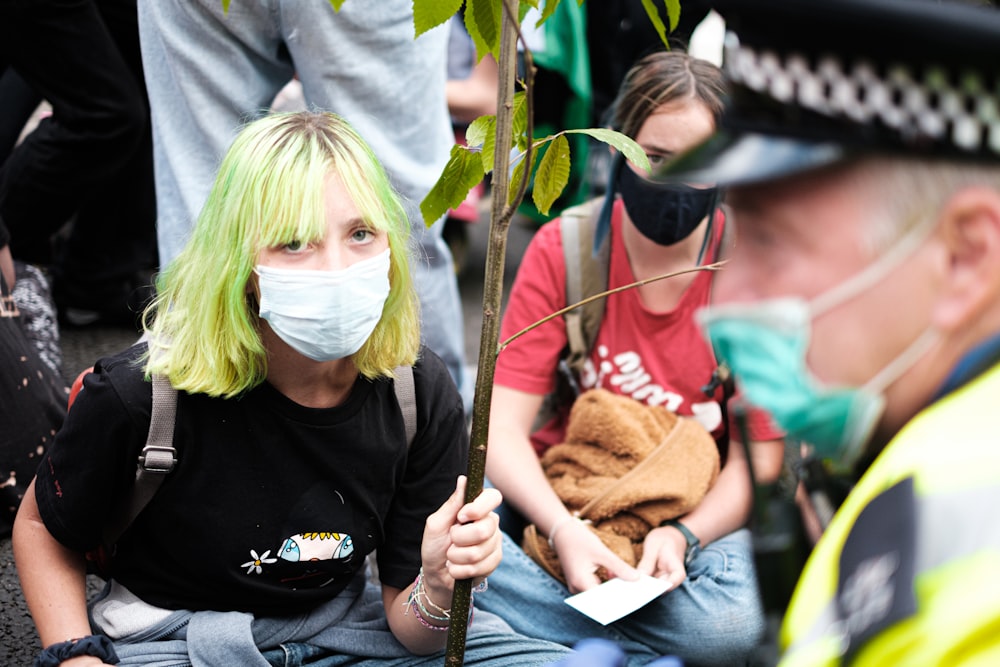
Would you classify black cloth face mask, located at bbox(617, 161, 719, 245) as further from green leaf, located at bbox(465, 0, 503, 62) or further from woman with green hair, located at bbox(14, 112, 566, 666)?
green leaf, located at bbox(465, 0, 503, 62)

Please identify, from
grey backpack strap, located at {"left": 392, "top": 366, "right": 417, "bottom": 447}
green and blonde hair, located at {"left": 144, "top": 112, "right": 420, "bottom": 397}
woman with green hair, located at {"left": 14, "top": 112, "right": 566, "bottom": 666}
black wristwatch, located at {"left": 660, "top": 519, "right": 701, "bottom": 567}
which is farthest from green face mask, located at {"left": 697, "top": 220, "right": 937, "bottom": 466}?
black wristwatch, located at {"left": 660, "top": 519, "right": 701, "bottom": 567}

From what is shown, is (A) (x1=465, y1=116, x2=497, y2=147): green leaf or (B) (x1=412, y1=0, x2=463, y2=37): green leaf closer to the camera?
(B) (x1=412, y1=0, x2=463, y2=37): green leaf

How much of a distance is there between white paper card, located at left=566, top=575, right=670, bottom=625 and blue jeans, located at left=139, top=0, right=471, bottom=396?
0.92 meters

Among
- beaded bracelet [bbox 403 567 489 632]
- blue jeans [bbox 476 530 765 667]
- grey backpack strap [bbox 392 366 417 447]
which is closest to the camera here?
beaded bracelet [bbox 403 567 489 632]

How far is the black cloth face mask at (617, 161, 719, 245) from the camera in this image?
2.54m

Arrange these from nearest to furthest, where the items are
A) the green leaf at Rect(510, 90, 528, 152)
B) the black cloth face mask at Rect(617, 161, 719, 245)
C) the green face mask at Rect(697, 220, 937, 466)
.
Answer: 1. the green face mask at Rect(697, 220, 937, 466)
2. the green leaf at Rect(510, 90, 528, 152)
3. the black cloth face mask at Rect(617, 161, 719, 245)

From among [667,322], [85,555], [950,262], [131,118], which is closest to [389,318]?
[85,555]

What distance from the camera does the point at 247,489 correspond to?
6.59ft

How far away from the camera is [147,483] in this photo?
1937mm

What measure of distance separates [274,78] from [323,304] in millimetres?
1288

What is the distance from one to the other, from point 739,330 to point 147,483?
1218 millimetres

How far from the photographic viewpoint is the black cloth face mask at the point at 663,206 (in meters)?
2.54

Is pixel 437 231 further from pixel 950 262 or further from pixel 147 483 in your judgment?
pixel 950 262

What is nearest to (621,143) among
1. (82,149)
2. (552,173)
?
(552,173)
